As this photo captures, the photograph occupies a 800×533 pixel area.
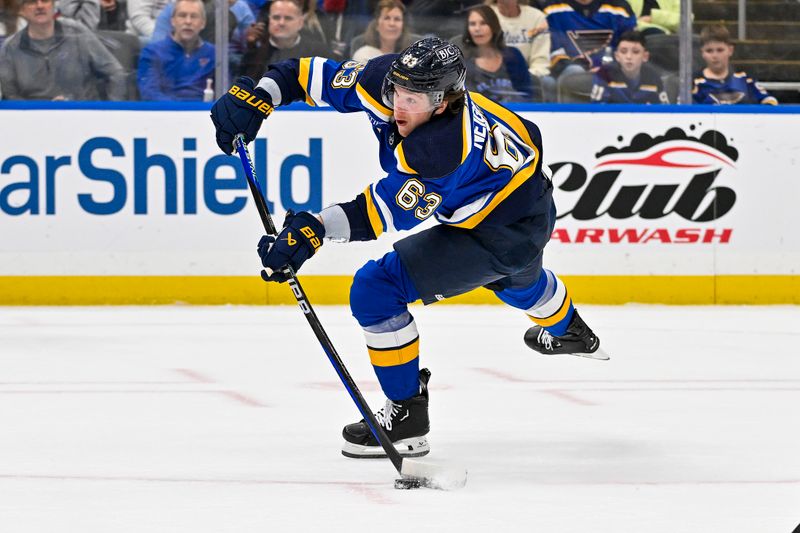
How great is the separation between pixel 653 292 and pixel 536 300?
2.97 m

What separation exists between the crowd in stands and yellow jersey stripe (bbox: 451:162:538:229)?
340cm

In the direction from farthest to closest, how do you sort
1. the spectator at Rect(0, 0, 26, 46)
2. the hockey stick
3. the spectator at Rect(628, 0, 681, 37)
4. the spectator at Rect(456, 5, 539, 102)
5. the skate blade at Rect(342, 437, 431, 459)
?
the spectator at Rect(628, 0, 681, 37)
the spectator at Rect(456, 5, 539, 102)
the spectator at Rect(0, 0, 26, 46)
the skate blade at Rect(342, 437, 431, 459)
the hockey stick

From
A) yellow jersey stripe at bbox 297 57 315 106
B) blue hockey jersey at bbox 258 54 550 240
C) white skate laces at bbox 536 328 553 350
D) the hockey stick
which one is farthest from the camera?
white skate laces at bbox 536 328 553 350

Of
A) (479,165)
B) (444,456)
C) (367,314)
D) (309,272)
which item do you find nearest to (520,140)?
(479,165)

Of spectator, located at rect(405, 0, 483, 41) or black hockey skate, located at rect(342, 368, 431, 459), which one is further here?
spectator, located at rect(405, 0, 483, 41)

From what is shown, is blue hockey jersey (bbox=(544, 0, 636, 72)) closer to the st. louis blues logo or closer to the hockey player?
the hockey player

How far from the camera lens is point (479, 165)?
11.0 ft

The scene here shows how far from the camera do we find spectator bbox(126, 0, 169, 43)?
6.75 m

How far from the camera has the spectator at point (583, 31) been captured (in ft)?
22.8

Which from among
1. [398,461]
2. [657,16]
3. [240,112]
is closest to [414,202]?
[398,461]

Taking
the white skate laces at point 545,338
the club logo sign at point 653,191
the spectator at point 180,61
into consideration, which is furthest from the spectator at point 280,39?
the white skate laces at point 545,338

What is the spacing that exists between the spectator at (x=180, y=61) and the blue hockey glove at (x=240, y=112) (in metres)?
3.22

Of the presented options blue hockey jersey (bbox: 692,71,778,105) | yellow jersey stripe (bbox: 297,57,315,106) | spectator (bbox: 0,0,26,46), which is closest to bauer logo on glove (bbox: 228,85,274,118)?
yellow jersey stripe (bbox: 297,57,315,106)

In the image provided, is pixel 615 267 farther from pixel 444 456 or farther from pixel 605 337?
pixel 444 456
